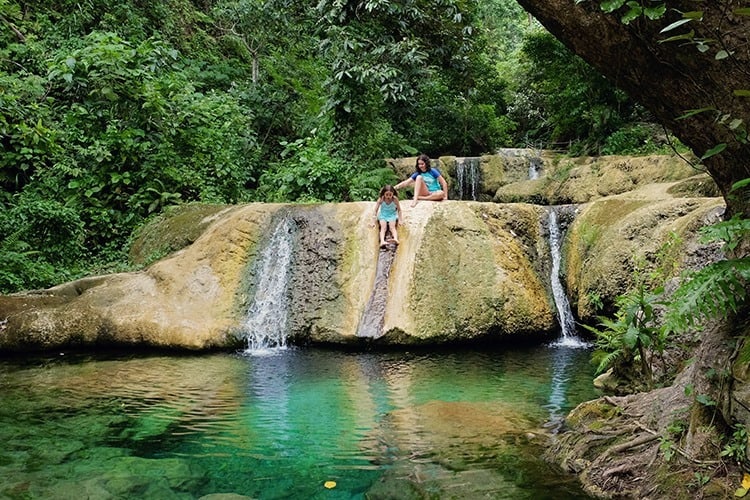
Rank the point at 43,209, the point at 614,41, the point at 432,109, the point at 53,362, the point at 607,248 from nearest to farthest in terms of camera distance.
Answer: the point at 614,41
the point at 53,362
the point at 607,248
the point at 43,209
the point at 432,109

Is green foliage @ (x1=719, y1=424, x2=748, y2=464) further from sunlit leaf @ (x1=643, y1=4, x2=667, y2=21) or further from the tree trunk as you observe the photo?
sunlit leaf @ (x1=643, y1=4, x2=667, y2=21)

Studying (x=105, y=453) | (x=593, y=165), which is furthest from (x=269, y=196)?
(x=105, y=453)

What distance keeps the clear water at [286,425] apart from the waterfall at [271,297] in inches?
35.4

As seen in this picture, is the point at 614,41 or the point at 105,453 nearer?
the point at 614,41

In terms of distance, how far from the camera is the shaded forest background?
1141 cm

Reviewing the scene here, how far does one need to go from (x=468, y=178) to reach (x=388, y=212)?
6579 millimetres

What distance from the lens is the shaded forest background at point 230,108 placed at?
37.4 feet

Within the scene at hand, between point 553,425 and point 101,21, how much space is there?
1423 cm

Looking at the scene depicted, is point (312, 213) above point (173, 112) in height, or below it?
below

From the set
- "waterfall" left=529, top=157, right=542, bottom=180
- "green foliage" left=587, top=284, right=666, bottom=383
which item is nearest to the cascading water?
"green foliage" left=587, top=284, right=666, bottom=383

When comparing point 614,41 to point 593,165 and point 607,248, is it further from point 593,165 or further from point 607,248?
point 593,165

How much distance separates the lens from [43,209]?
11.2 metres

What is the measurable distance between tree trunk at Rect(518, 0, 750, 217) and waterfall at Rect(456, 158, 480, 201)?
12496mm

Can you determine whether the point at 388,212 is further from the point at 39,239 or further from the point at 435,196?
the point at 39,239
